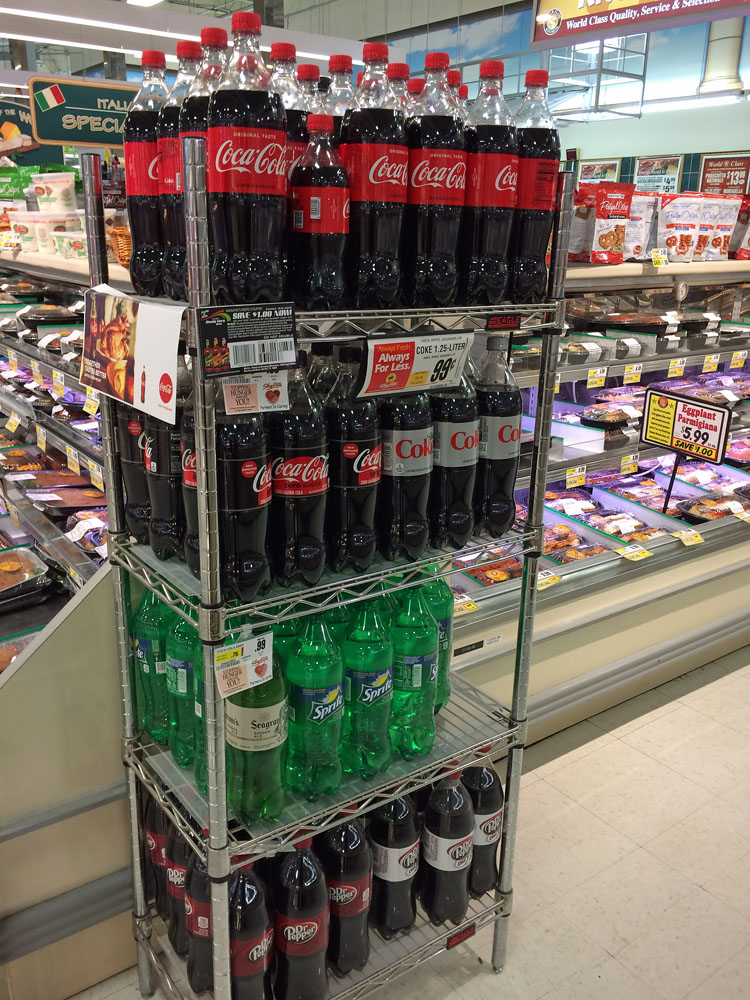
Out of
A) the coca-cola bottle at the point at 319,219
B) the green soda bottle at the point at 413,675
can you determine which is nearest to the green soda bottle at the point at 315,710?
the green soda bottle at the point at 413,675

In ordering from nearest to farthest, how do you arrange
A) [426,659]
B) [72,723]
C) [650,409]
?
[426,659], [72,723], [650,409]

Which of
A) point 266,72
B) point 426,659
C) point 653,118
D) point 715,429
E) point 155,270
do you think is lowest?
point 426,659

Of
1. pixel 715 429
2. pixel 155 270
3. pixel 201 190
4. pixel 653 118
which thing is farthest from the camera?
pixel 653 118

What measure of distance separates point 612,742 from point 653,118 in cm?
966

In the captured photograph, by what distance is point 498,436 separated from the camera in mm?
1848

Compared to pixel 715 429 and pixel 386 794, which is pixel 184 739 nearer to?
pixel 386 794

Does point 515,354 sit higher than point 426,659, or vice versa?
Answer: point 515,354

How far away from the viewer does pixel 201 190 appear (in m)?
1.25

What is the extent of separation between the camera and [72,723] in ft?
6.66

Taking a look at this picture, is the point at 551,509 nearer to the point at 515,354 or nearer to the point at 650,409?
the point at 650,409

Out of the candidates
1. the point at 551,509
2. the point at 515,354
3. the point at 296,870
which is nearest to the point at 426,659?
the point at 296,870

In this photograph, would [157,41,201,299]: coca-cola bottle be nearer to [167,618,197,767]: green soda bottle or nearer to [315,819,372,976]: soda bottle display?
[167,618,197,767]: green soda bottle

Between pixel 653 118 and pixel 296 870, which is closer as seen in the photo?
pixel 296 870

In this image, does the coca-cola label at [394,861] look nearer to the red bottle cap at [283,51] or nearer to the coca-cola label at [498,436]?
the coca-cola label at [498,436]
